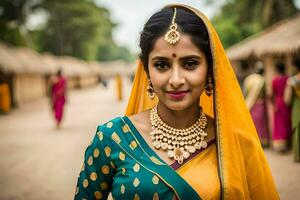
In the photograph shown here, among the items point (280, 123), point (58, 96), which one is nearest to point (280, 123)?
point (280, 123)

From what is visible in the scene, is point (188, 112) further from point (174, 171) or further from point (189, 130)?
point (174, 171)

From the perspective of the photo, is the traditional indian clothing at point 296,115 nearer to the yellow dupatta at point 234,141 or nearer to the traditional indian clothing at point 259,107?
the traditional indian clothing at point 259,107

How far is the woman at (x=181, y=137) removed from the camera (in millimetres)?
1688

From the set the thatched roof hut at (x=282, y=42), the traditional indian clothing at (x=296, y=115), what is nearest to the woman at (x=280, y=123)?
the traditional indian clothing at (x=296, y=115)

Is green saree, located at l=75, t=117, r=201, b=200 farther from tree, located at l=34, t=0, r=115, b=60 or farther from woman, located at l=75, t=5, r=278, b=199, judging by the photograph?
tree, located at l=34, t=0, r=115, b=60

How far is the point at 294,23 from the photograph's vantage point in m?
11.0

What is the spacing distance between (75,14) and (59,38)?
11.6 ft

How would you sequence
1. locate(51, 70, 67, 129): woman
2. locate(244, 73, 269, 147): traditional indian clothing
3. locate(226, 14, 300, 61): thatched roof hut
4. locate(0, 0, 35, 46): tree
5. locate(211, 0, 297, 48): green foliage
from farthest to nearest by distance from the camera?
locate(0, 0, 35, 46): tree
locate(211, 0, 297, 48): green foliage
locate(51, 70, 67, 129): woman
locate(226, 14, 300, 61): thatched roof hut
locate(244, 73, 269, 147): traditional indian clothing

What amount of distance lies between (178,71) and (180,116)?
27 centimetres

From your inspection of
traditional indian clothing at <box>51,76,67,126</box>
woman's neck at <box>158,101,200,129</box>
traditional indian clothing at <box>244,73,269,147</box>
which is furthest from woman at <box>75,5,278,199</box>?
traditional indian clothing at <box>51,76,67,126</box>

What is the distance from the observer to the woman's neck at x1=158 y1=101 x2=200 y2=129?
74.2 inches

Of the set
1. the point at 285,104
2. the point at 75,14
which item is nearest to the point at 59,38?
the point at 75,14

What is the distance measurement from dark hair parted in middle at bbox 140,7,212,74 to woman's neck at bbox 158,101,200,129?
0.23m

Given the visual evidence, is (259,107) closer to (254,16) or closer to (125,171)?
(125,171)
